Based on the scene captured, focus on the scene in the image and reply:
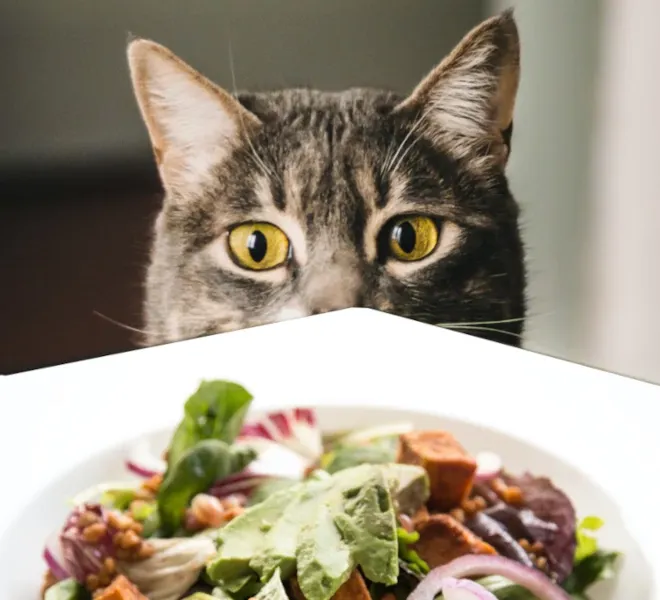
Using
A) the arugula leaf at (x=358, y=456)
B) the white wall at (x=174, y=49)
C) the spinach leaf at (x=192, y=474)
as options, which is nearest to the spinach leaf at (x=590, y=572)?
the arugula leaf at (x=358, y=456)

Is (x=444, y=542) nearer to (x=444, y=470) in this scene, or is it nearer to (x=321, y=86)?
(x=444, y=470)

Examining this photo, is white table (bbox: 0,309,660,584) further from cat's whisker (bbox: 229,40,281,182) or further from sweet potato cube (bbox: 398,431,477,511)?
cat's whisker (bbox: 229,40,281,182)

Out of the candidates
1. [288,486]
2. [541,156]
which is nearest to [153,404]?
[288,486]

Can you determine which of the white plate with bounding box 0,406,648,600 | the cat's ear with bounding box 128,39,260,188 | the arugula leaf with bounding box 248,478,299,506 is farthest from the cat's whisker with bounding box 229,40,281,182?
the arugula leaf with bounding box 248,478,299,506

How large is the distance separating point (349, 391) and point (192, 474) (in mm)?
343

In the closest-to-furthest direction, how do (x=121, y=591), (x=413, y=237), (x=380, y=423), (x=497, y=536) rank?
(x=121, y=591)
(x=497, y=536)
(x=380, y=423)
(x=413, y=237)

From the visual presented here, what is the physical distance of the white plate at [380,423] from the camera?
0.79 metres

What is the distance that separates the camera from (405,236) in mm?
1376

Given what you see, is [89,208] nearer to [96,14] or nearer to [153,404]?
[96,14]

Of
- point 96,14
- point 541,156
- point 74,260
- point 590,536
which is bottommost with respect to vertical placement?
point 590,536

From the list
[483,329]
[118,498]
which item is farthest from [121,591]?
[483,329]

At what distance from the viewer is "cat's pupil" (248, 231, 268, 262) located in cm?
136

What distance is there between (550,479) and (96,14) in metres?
0.99

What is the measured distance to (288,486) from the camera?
89 centimetres
